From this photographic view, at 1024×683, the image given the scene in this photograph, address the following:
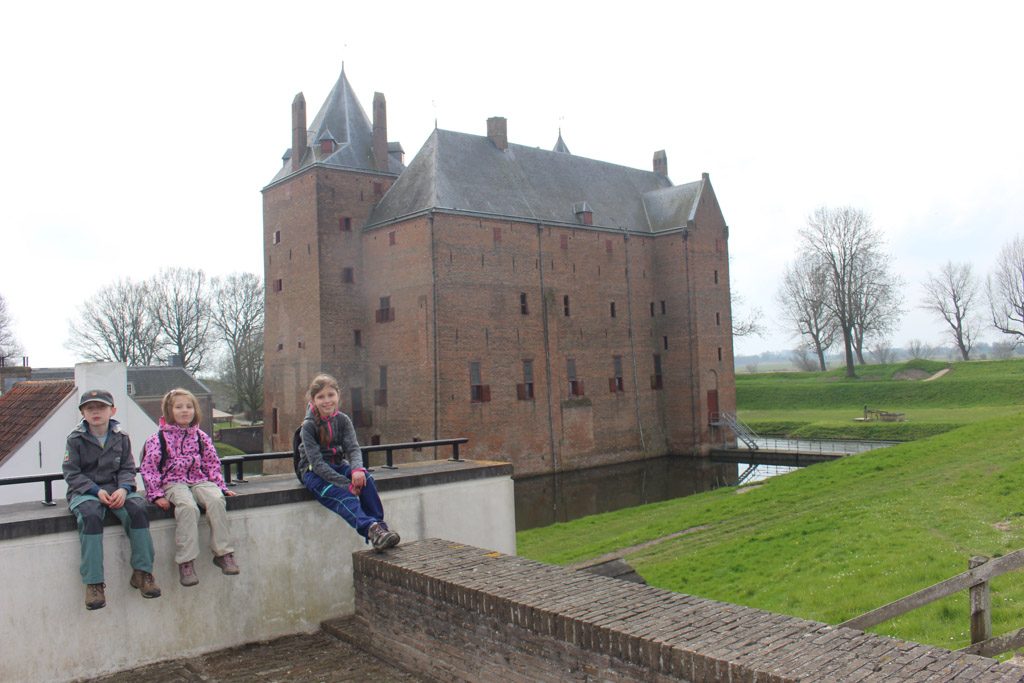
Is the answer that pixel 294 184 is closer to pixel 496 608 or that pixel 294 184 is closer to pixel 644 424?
pixel 644 424

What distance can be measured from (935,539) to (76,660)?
9167 mm

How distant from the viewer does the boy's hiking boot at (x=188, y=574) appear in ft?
17.3

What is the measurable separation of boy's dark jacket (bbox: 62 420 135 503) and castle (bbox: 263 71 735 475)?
76.0 feet

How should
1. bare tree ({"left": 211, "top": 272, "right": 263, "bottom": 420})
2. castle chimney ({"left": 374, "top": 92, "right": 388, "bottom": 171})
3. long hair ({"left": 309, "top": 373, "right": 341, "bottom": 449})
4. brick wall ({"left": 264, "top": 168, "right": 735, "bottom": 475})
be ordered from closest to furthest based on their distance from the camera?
long hair ({"left": 309, "top": 373, "right": 341, "bottom": 449})
brick wall ({"left": 264, "top": 168, "right": 735, "bottom": 475})
castle chimney ({"left": 374, "top": 92, "right": 388, "bottom": 171})
bare tree ({"left": 211, "top": 272, "right": 263, "bottom": 420})

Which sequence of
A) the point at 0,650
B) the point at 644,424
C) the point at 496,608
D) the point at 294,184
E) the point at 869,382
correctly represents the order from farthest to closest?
the point at 869,382, the point at 644,424, the point at 294,184, the point at 0,650, the point at 496,608

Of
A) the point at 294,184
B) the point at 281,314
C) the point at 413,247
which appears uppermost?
the point at 294,184

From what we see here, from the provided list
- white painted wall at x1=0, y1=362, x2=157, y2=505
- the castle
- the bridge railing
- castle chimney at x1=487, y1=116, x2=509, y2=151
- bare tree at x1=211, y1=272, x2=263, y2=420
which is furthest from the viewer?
bare tree at x1=211, y1=272, x2=263, y2=420

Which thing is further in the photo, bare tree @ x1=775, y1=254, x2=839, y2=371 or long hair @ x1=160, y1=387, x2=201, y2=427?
bare tree @ x1=775, y1=254, x2=839, y2=371

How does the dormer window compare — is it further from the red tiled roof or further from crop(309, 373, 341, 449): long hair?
crop(309, 373, 341, 449): long hair

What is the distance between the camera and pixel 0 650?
4820 millimetres

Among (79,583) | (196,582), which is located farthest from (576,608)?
(79,583)

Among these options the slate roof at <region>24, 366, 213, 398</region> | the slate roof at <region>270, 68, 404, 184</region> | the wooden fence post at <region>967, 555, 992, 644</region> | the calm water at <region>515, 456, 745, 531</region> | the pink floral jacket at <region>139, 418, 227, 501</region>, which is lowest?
the calm water at <region>515, 456, 745, 531</region>

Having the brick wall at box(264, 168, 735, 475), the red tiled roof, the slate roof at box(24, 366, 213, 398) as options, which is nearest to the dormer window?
the brick wall at box(264, 168, 735, 475)

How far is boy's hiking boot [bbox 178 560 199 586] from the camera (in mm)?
5281
